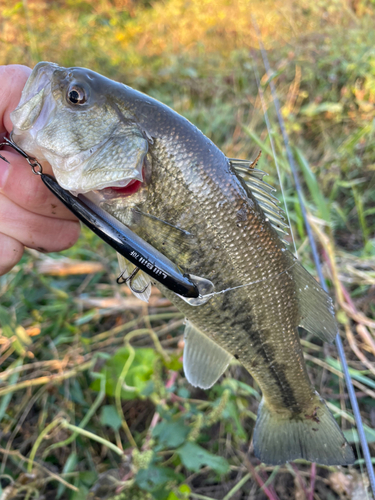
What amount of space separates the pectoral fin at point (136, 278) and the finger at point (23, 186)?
40 cm

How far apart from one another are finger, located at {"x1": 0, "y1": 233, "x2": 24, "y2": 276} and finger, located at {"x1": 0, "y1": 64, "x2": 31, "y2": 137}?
455 mm

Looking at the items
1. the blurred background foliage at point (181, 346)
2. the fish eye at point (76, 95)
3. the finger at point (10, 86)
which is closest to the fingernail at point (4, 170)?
the finger at point (10, 86)

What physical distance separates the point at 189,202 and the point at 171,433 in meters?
1.11

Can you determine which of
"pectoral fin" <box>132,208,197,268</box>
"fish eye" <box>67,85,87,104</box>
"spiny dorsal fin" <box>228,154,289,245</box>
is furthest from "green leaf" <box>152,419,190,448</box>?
"fish eye" <box>67,85,87,104</box>

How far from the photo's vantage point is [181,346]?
6.45 ft

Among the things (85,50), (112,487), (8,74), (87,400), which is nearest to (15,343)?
(87,400)

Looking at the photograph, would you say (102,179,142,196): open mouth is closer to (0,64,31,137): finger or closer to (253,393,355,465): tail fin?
(0,64,31,137): finger

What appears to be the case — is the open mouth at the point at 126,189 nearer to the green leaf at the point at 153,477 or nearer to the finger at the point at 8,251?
the finger at the point at 8,251

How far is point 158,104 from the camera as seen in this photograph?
39.8 inches

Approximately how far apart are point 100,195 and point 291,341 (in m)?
0.81

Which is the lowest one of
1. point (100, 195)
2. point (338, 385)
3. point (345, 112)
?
point (338, 385)

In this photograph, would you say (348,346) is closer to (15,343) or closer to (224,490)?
(224,490)

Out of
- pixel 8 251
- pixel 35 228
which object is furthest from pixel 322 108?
pixel 8 251

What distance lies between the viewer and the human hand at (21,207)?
114 centimetres
